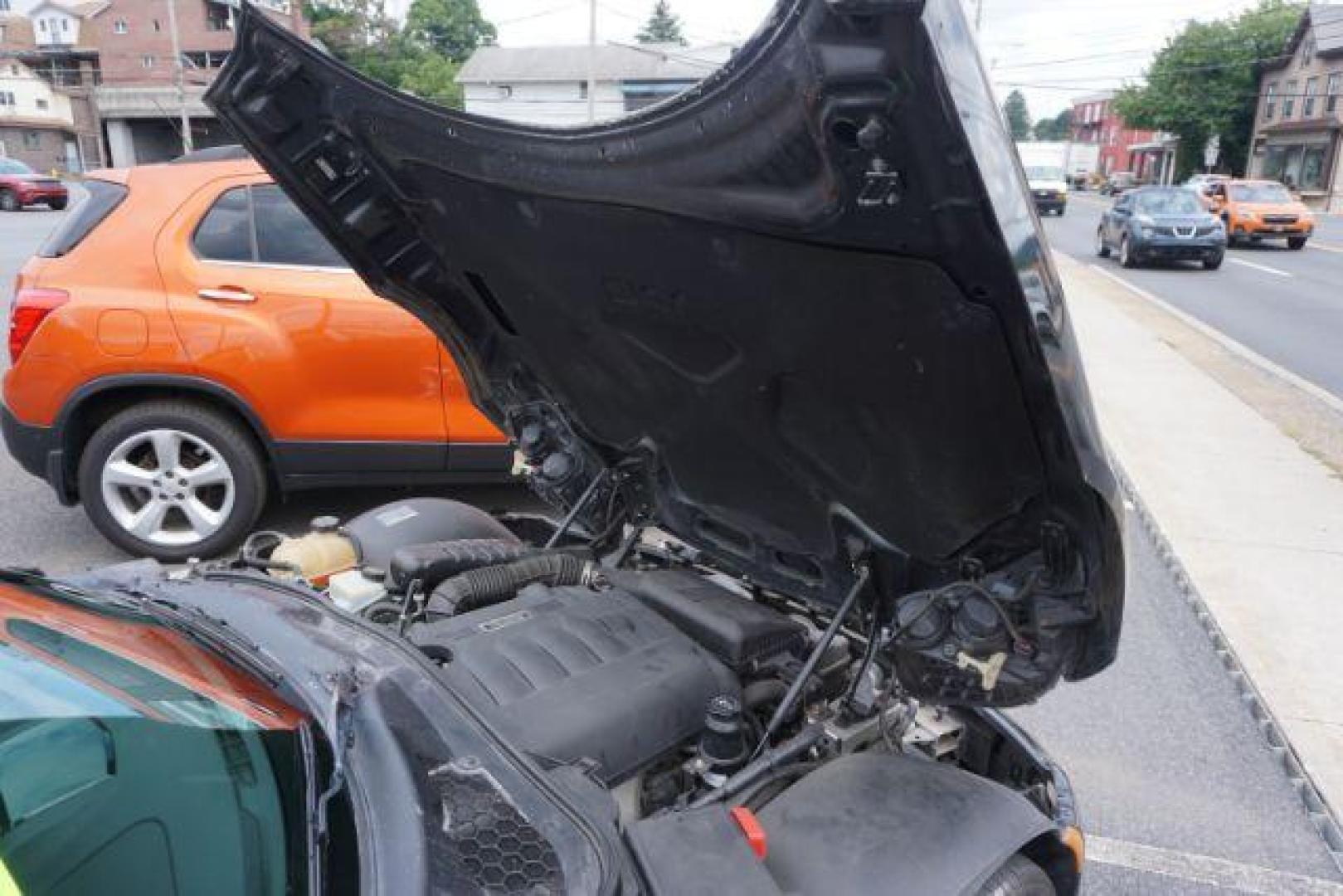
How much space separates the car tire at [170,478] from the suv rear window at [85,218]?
32.4 inches

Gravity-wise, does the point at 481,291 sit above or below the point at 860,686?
above

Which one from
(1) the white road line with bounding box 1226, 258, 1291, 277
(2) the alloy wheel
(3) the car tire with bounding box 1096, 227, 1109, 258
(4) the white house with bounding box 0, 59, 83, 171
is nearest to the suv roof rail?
(2) the alloy wheel

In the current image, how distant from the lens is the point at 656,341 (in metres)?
2.23

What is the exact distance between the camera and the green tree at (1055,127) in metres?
120

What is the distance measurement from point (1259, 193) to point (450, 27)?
68.7 meters

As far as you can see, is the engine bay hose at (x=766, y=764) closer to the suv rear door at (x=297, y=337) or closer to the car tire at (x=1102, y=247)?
the suv rear door at (x=297, y=337)

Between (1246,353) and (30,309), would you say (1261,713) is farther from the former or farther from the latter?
A: (1246,353)

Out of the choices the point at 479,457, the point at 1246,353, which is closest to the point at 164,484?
the point at 479,457

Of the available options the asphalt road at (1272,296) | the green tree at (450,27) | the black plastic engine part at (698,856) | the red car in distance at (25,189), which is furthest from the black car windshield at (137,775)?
the green tree at (450,27)

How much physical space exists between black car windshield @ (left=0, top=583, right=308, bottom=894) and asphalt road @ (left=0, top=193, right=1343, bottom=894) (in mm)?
2290

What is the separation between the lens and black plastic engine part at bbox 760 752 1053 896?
174cm

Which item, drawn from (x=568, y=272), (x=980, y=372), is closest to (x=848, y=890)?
(x=980, y=372)

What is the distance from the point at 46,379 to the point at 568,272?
3429mm

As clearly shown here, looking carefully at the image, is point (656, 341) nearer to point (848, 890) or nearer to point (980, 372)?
point (980, 372)
